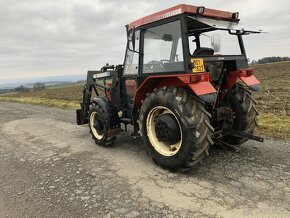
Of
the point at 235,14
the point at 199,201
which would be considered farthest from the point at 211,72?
the point at 199,201

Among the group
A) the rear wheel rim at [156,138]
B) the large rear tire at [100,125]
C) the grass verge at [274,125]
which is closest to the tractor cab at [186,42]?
the rear wheel rim at [156,138]

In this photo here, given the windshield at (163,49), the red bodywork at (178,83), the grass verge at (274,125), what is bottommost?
the grass verge at (274,125)

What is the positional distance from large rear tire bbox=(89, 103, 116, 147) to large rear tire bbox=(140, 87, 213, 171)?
4.25 feet

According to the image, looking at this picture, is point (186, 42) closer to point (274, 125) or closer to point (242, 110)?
point (242, 110)

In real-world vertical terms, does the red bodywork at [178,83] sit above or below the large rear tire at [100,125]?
above

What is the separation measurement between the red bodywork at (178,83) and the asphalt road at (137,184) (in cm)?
123

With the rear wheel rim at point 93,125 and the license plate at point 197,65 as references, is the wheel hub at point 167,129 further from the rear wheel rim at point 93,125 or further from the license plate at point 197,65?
the rear wheel rim at point 93,125

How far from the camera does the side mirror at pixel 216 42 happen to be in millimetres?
5020

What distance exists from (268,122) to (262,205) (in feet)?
14.4

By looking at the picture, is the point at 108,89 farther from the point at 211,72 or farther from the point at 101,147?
the point at 211,72

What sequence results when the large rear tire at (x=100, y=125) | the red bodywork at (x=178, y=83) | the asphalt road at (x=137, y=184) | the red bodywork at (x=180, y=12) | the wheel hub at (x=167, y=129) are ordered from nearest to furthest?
1. the asphalt road at (x=137, y=184)
2. the red bodywork at (x=178, y=83)
3. the red bodywork at (x=180, y=12)
4. the wheel hub at (x=167, y=129)
5. the large rear tire at (x=100, y=125)

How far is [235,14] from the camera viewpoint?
5.00m

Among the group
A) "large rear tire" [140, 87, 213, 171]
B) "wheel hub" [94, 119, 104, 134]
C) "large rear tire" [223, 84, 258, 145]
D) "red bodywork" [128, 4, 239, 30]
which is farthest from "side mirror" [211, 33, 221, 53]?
"wheel hub" [94, 119, 104, 134]

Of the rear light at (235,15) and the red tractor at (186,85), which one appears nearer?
the red tractor at (186,85)
